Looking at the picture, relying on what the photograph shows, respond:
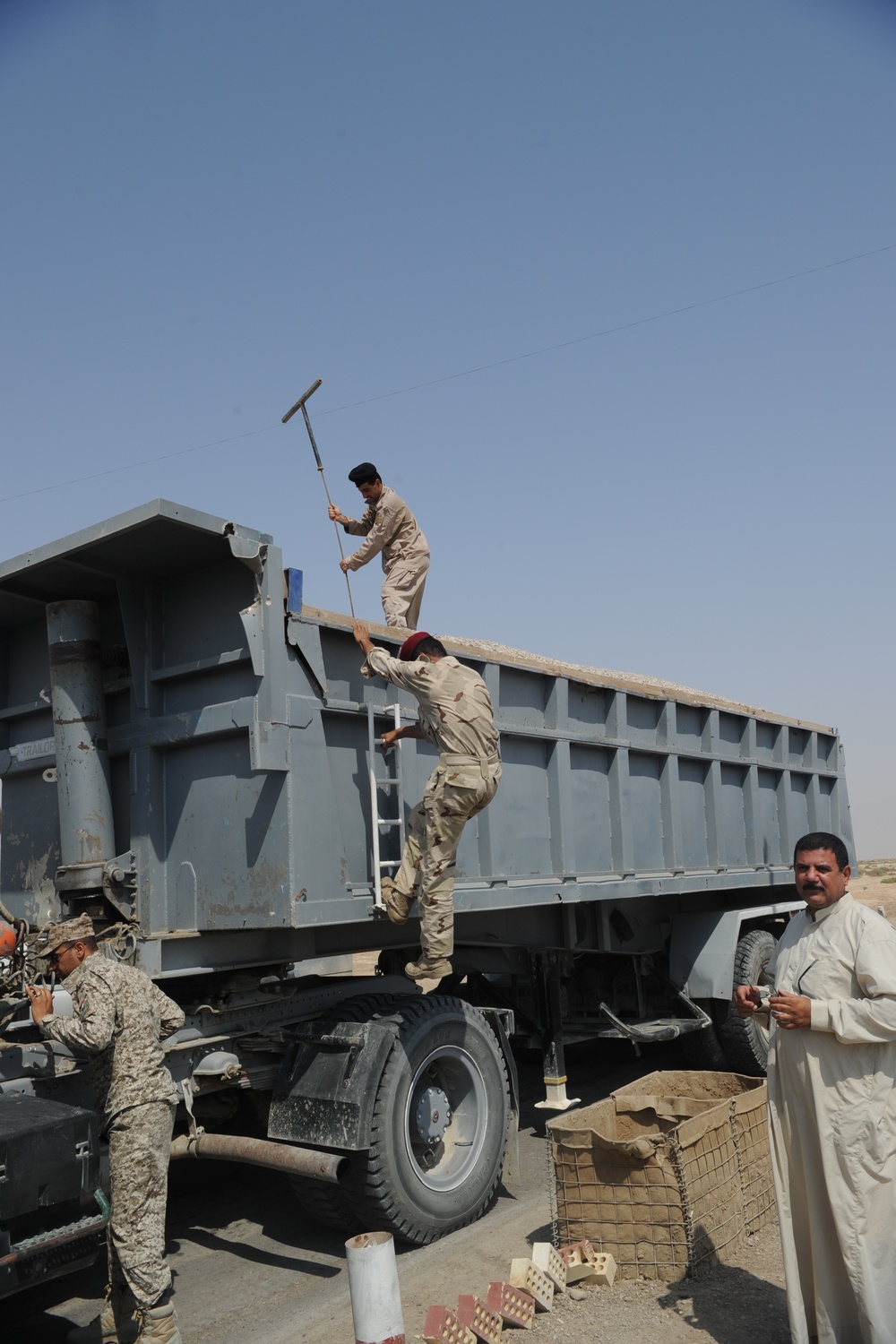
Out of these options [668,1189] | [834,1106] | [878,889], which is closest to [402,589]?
[668,1189]

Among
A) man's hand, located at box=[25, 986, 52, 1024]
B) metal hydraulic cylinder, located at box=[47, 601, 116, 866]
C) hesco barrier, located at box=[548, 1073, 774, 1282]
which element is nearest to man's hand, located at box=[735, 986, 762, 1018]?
hesco barrier, located at box=[548, 1073, 774, 1282]

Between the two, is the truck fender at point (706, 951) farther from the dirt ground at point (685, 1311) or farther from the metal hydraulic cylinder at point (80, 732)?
the metal hydraulic cylinder at point (80, 732)

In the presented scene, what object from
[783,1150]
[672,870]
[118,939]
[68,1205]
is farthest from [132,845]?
[672,870]

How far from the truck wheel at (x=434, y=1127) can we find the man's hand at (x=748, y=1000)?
6.52ft

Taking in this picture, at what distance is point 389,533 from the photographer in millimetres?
6719

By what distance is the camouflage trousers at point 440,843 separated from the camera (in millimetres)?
5406

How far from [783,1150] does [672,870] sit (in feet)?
13.1

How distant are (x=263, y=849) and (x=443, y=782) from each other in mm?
923

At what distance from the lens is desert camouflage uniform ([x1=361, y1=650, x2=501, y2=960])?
5.41 m

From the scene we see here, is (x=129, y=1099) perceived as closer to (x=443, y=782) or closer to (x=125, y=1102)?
(x=125, y=1102)

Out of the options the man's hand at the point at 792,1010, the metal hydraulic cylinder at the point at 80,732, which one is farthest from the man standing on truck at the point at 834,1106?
the metal hydraulic cylinder at the point at 80,732

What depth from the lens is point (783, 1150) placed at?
3.86 meters

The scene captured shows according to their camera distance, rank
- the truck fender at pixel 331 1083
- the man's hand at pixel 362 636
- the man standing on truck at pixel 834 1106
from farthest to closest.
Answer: the man's hand at pixel 362 636 → the truck fender at pixel 331 1083 → the man standing on truck at pixel 834 1106

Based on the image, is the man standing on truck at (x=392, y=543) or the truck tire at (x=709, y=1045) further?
the truck tire at (x=709, y=1045)
